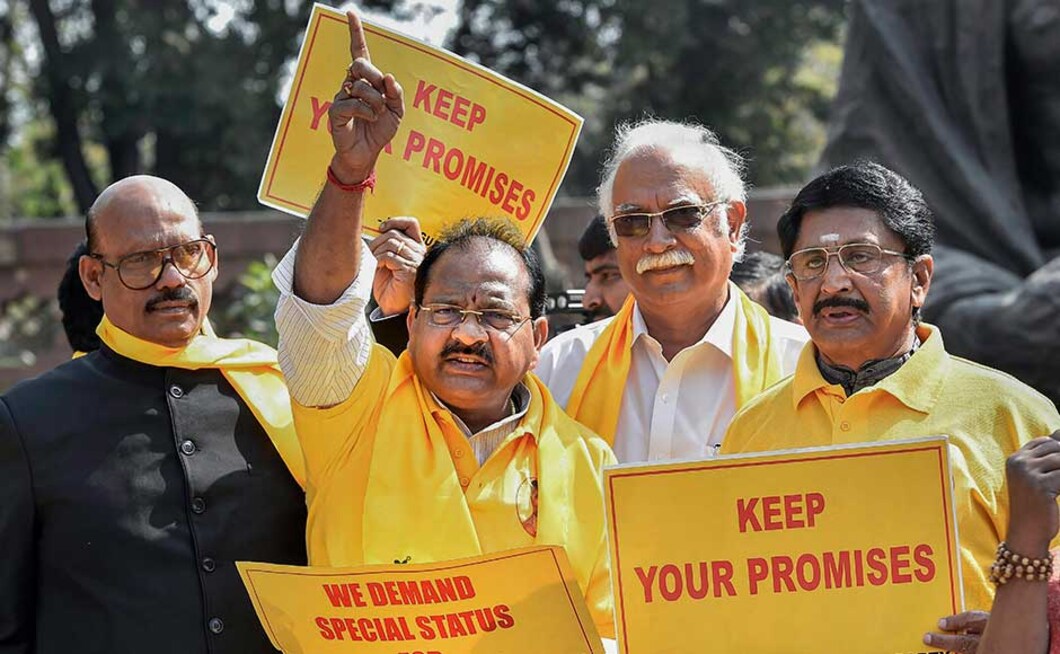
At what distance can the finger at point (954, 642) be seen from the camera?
2688 mm

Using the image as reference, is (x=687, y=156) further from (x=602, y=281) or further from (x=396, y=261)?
(x=602, y=281)

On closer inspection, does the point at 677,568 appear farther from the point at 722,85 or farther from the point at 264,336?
the point at 722,85

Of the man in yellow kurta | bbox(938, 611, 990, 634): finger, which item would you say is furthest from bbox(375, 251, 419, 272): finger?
bbox(938, 611, 990, 634): finger

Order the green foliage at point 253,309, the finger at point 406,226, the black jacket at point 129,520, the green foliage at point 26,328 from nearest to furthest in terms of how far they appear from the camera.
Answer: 1. the black jacket at point 129,520
2. the finger at point 406,226
3. the green foliage at point 253,309
4. the green foliage at point 26,328

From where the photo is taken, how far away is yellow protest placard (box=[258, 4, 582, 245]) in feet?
13.0

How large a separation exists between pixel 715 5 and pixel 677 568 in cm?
1537

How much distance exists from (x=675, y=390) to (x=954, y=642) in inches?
53.9

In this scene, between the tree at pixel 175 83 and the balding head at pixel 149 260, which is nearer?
the balding head at pixel 149 260

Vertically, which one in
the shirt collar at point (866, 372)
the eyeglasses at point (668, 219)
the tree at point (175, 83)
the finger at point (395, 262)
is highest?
the tree at point (175, 83)

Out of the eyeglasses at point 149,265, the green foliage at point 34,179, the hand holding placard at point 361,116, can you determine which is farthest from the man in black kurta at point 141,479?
the green foliage at point 34,179

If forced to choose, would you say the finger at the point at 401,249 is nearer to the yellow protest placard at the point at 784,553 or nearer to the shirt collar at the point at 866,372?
the shirt collar at the point at 866,372

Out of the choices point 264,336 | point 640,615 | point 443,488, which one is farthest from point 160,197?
point 264,336

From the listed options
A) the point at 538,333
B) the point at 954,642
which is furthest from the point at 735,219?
the point at 954,642

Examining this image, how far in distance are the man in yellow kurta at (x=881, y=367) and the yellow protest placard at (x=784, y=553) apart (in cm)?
20
